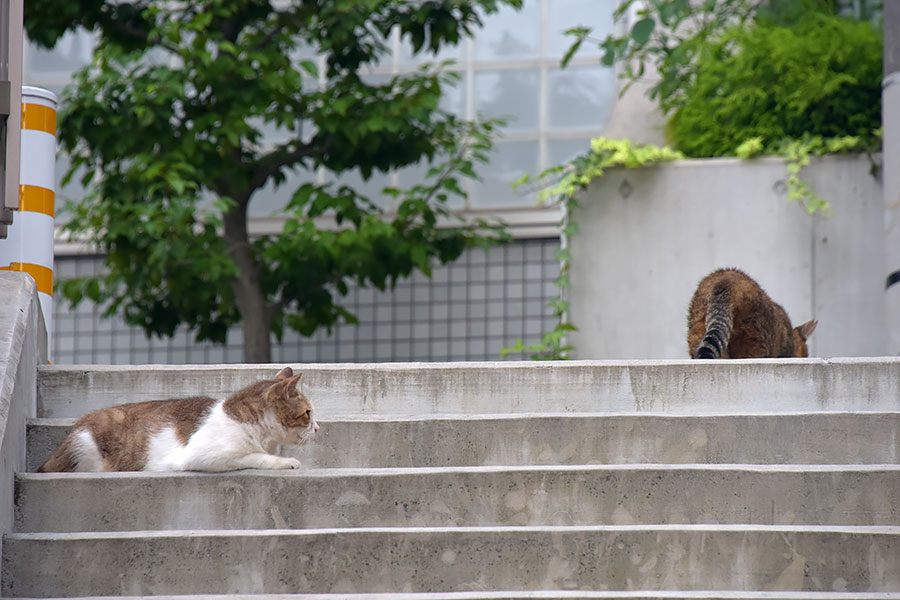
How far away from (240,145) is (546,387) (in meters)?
5.59

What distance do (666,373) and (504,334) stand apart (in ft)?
21.8

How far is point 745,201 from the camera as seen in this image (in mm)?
9375

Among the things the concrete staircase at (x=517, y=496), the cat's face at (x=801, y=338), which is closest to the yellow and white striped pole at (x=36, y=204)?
the concrete staircase at (x=517, y=496)

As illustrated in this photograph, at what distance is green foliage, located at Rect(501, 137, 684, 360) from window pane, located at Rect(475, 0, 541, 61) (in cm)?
319

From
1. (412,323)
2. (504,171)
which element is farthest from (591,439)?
(504,171)

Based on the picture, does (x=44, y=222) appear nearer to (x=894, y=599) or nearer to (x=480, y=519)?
(x=480, y=519)

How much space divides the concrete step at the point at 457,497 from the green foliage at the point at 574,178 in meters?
4.80

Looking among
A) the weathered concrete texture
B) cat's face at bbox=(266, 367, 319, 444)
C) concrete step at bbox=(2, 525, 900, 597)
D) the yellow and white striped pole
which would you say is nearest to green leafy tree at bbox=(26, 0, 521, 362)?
the yellow and white striped pole

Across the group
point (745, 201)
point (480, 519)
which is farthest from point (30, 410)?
point (745, 201)

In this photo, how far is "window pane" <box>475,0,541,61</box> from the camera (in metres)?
12.5

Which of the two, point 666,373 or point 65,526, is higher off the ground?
point 666,373

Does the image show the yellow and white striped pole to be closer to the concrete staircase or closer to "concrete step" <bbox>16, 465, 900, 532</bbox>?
the concrete staircase

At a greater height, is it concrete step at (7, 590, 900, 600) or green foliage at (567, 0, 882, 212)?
green foliage at (567, 0, 882, 212)

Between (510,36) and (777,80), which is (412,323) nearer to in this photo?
(510,36)
